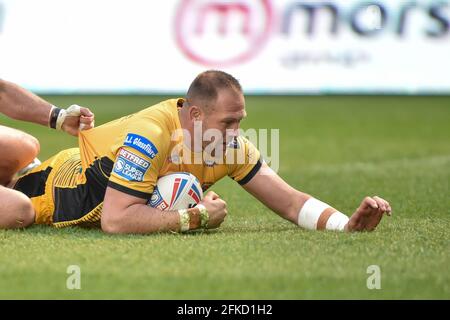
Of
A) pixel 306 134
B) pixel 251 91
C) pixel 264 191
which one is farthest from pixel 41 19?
pixel 264 191

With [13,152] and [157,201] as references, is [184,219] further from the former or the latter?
[13,152]

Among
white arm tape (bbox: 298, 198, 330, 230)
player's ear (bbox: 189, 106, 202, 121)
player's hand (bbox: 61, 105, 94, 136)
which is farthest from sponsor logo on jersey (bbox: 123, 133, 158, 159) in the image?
white arm tape (bbox: 298, 198, 330, 230)

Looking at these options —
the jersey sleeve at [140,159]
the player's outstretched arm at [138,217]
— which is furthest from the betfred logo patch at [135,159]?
the player's outstretched arm at [138,217]

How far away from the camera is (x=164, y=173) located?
21.1ft

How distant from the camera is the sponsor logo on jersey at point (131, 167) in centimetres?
609

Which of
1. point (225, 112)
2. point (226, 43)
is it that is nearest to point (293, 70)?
point (226, 43)

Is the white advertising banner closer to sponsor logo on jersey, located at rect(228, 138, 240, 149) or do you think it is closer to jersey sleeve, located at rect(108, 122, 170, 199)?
sponsor logo on jersey, located at rect(228, 138, 240, 149)

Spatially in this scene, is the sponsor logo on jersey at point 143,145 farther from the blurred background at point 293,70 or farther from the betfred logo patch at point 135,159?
the blurred background at point 293,70

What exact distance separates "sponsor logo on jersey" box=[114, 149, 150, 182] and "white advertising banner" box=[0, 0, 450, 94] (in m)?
11.8

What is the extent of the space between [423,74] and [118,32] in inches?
217

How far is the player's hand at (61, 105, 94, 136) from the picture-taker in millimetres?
6812

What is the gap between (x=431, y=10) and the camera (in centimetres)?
1803

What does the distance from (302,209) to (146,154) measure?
3.61ft
